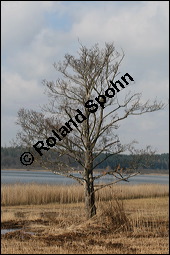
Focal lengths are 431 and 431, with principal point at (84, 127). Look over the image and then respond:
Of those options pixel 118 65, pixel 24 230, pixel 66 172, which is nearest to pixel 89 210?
pixel 66 172

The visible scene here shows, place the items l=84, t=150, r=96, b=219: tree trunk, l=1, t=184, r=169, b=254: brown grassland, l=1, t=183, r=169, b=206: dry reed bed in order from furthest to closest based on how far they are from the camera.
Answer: l=1, t=183, r=169, b=206: dry reed bed, l=84, t=150, r=96, b=219: tree trunk, l=1, t=184, r=169, b=254: brown grassland

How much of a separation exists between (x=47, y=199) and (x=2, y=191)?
2203 mm

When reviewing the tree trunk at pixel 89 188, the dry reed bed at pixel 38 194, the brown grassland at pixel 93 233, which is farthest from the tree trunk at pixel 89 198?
the dry reed bed at pixel 38 194

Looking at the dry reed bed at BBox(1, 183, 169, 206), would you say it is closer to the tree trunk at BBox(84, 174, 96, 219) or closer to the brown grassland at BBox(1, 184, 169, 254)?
the brown grassland at BBox(1, 184, 169, 254)

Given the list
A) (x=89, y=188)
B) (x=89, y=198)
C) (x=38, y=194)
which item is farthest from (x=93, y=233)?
(x=38, y=194)

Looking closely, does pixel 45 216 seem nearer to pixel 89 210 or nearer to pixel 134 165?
pixel 89 210

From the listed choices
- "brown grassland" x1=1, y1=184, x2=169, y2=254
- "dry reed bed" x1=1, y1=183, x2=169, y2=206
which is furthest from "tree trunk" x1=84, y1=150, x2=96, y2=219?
"dry reed bed" x1=1, y1=183, x2=169, y2=206

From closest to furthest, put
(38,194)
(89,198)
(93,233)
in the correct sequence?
(93,233) < (89,198) < (38,194)

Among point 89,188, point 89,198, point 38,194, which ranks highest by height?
point 89,188

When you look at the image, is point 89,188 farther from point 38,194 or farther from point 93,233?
point 38,194

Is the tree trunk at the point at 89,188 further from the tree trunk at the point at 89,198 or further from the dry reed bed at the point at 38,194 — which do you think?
the dry reed bed at the point at 38,194

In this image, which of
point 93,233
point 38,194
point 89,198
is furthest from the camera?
point 38,194

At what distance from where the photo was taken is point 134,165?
12.4m

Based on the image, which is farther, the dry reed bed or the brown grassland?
the dry reed bed
